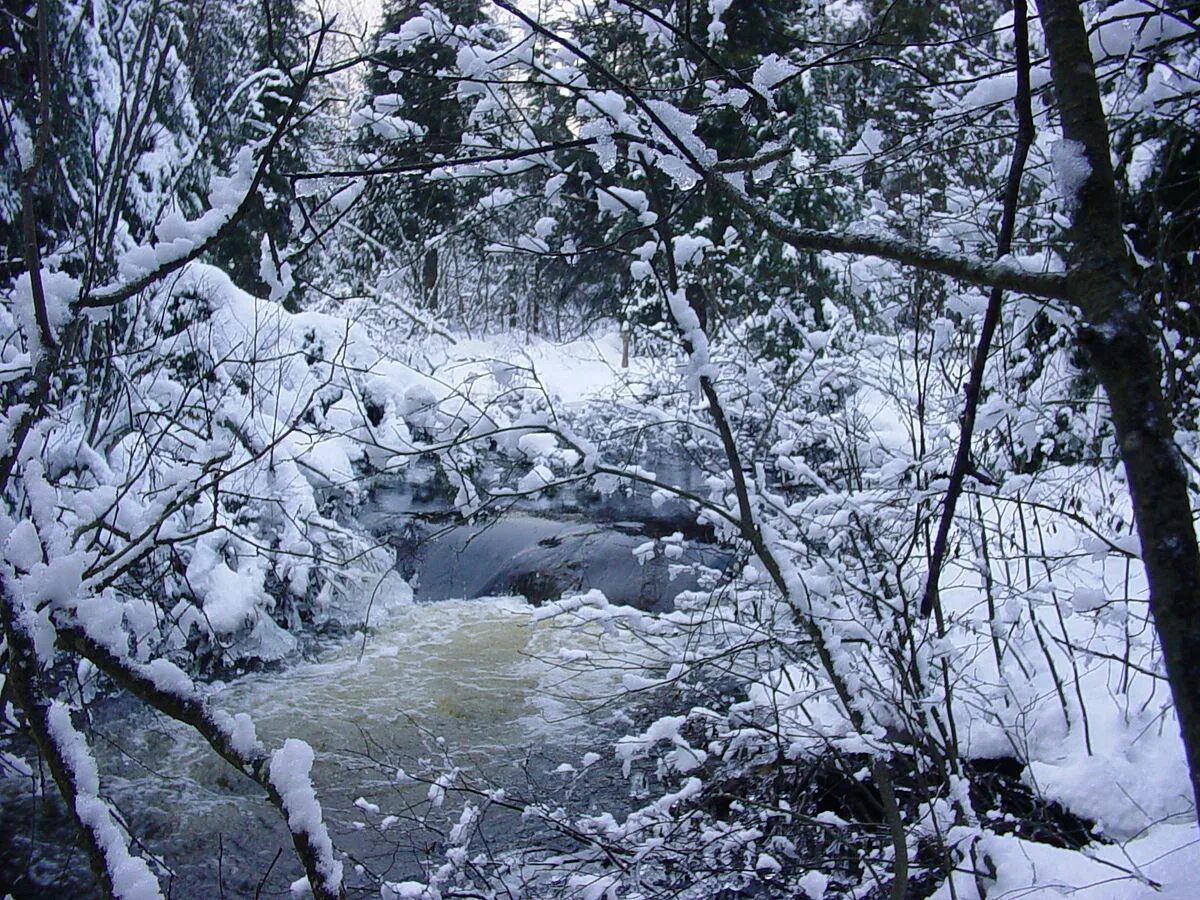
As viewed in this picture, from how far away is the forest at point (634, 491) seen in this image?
156 centimetres

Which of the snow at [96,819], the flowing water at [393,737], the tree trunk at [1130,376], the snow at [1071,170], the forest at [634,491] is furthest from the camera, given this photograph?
the flowing water at [393,737]

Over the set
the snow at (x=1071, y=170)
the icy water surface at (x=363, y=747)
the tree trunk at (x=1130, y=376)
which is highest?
the snow at (x=1071, y=170)

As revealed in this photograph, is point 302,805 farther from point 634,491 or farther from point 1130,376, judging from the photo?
point 634,491

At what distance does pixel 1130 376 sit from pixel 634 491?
4.06 metres

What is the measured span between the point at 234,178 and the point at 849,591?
9.10ft

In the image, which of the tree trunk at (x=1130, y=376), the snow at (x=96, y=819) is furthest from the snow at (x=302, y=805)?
the tree trunk at (x=1130, y=376)

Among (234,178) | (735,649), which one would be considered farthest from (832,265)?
(234,178)

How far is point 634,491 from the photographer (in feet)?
15.9

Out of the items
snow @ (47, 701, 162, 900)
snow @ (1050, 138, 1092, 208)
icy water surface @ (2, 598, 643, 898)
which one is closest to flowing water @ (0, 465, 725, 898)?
icy water surface @ (2, 598, 643, 898)

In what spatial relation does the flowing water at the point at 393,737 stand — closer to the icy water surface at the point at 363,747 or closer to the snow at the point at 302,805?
the icy water surface at the point at 363,747

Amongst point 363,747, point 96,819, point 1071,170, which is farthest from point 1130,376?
point 363,747

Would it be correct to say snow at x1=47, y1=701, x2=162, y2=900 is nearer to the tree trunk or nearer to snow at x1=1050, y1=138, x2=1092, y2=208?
the tree trunk

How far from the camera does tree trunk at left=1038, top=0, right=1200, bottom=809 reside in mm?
739

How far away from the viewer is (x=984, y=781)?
3777 millimetres
